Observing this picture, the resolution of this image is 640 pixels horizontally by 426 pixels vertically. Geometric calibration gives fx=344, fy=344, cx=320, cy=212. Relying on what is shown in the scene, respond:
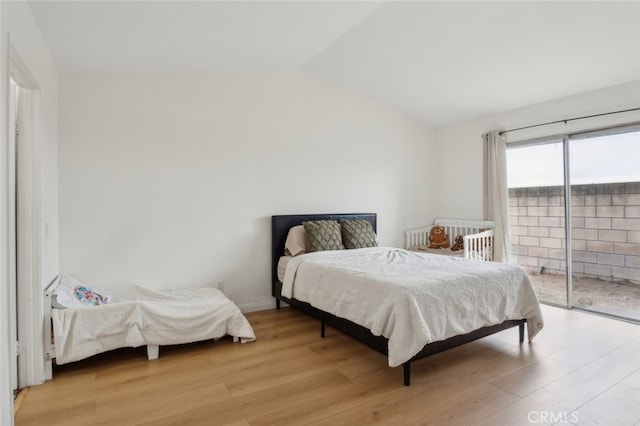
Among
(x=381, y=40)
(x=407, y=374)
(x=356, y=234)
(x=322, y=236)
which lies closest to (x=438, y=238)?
(x=356, y=234)

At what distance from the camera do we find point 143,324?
2.53 metres

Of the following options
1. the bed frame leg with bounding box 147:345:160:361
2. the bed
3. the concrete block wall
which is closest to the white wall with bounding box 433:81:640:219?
the concrete block wall

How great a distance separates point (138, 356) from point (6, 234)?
1.41 meters

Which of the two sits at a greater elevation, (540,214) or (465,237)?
(540,214)

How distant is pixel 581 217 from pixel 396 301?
2849mm

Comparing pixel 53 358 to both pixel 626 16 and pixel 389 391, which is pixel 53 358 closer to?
pixel 389 391

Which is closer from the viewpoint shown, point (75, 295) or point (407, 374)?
point (407, 374)

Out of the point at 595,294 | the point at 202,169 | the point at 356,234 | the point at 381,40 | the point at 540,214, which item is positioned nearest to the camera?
the point at 381,40

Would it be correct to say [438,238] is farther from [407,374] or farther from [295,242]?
[407,374]

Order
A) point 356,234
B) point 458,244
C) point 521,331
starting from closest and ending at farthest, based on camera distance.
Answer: point 521,331
point 356,234
point 458,244

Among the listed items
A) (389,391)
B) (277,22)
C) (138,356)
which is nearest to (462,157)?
(277,22)

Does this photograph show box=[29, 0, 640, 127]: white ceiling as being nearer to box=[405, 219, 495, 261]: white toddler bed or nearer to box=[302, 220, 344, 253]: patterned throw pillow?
box=[405, 219, 495, 261]: white toddler bed

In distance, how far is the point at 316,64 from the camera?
3912 mm

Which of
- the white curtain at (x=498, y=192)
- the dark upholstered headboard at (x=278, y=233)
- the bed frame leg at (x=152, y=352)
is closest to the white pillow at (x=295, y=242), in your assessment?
the dark upholstered headboard at (x=278, y=233)
